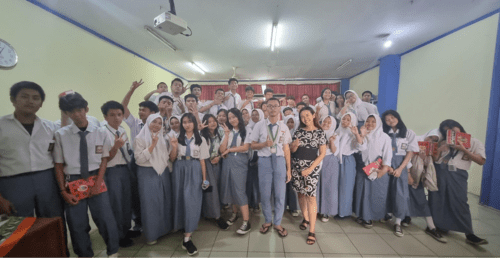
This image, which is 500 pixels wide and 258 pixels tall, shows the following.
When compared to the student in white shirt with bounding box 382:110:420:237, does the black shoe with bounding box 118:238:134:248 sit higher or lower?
lower

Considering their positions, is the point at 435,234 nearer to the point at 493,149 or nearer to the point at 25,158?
the point at 493,149

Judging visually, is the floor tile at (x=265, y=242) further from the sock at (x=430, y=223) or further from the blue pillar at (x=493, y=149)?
the blue pillar at (x=493, y=149)

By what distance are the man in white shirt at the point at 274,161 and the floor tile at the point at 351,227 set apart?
3.01 ft

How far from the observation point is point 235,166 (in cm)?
235

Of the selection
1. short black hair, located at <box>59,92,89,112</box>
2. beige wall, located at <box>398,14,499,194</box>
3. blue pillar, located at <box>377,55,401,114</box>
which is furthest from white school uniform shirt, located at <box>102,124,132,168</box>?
blue pillar, located at <box>377,55,401,114</box>

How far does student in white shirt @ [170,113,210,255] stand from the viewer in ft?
6.70

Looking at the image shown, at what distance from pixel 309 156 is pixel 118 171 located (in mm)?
2245

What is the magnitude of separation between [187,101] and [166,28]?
112cm

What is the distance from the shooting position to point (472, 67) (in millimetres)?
3543

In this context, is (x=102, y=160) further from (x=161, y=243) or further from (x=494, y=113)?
(x=494, y=113)

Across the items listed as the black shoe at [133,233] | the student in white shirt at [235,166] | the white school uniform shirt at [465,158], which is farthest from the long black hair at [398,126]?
the black shoe at [133,233]

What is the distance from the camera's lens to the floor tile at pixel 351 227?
2418 mm

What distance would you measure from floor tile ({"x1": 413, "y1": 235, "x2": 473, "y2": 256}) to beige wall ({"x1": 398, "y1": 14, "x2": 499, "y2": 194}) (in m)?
2.29

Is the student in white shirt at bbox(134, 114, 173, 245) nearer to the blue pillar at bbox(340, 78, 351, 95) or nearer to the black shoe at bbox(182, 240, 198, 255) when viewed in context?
the black shoe at bbox(182, 240, 198, 255)
